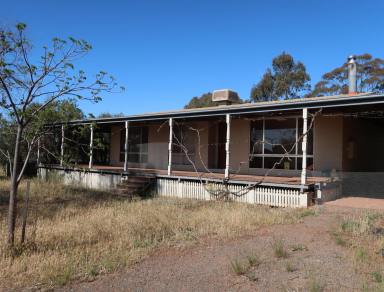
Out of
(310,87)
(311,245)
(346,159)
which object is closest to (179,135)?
(346,159)

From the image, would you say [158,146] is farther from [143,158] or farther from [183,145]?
[183,145]

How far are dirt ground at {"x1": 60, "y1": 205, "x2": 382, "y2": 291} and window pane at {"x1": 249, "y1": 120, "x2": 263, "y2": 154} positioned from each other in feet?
26.9

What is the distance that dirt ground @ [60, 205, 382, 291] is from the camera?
5062 millimetres

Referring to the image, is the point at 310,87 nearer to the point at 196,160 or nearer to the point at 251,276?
the point at 196,160

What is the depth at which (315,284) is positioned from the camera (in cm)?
486

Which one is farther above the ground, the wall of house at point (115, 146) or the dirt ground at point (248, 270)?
the wall of house at point (115, 146)

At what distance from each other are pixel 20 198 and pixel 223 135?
352 inches

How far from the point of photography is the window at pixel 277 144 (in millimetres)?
14680

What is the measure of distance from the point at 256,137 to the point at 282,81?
92.3 feet

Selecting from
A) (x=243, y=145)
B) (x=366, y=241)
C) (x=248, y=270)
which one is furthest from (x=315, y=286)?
(x=243, y=145)

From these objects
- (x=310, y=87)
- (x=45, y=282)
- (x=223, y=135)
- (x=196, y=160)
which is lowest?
(x=45, y=282)

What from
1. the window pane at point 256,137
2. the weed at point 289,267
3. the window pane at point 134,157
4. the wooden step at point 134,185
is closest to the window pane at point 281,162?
the window pane at point 256,137

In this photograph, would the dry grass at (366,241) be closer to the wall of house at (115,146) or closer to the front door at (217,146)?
the front door at (217,146)

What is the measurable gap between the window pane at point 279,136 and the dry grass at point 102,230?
381 centimetres
